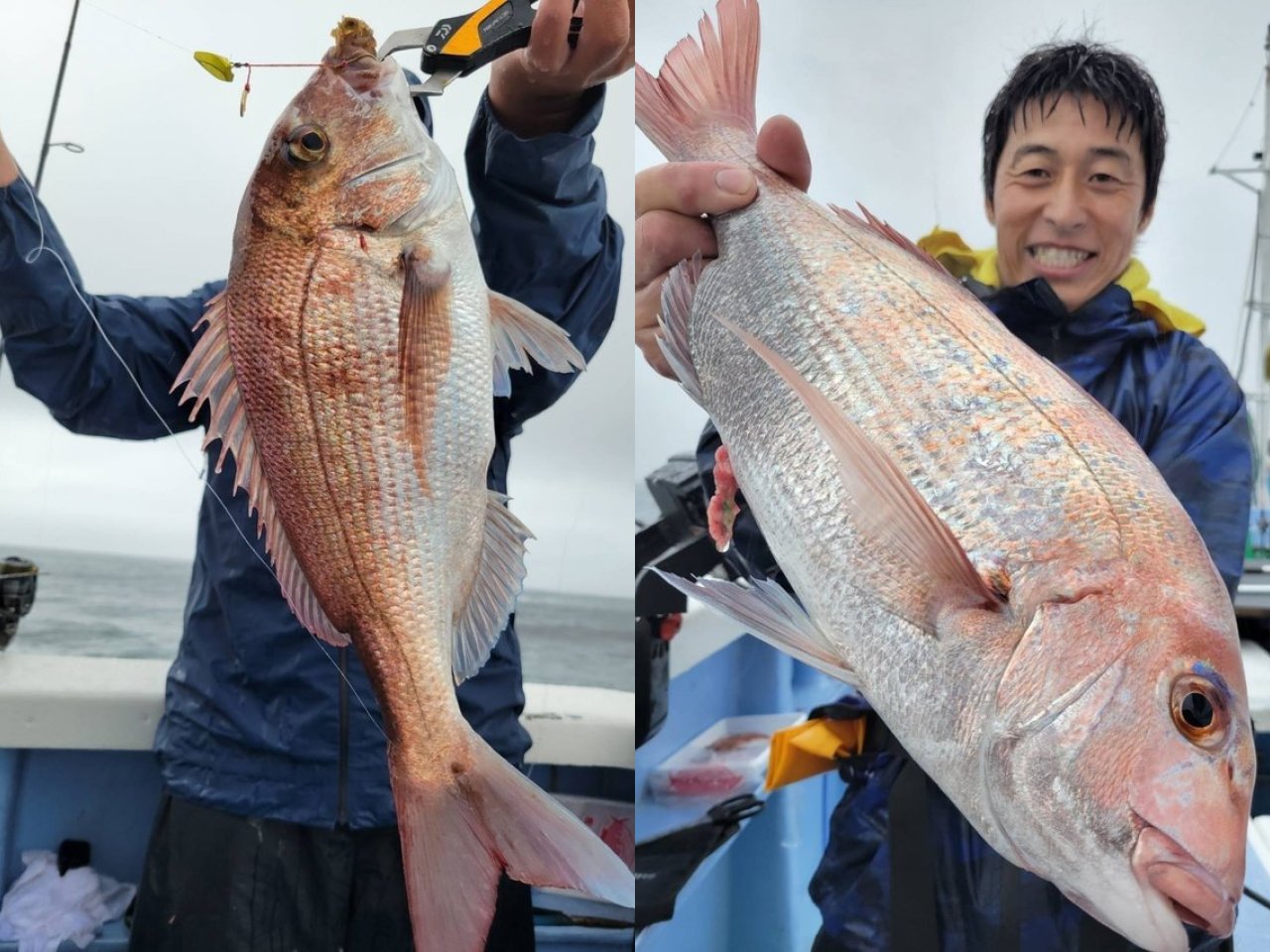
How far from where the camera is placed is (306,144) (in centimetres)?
62

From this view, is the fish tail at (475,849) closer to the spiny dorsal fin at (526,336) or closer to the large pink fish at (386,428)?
the large pink fish at (386,428)

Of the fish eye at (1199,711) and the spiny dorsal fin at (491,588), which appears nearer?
the fish eye at (1199,711)

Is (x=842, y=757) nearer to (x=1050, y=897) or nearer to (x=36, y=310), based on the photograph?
(x=1050, y=897)

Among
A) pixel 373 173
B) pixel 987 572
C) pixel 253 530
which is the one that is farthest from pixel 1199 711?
pixel 253 530

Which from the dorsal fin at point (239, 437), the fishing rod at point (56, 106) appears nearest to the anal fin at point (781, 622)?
the dorsal fin at point (239, 437)

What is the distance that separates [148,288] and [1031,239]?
84 cm

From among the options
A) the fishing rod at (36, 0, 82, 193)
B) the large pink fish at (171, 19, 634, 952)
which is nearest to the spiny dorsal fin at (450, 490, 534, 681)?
the large pink fish at (171, 19, 634, 952)

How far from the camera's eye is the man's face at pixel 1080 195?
694 millimetres

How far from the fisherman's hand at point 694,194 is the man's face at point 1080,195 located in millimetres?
176

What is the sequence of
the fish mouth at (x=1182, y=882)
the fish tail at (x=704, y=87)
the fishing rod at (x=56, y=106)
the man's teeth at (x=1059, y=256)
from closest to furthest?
the fish mouth at (x=1182, y=882) < the man's teeth at (x=1059, y=256) < the fish tail at (x=704, y=87) < the fishing rod at (x=56, y=106)

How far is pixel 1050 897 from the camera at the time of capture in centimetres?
73

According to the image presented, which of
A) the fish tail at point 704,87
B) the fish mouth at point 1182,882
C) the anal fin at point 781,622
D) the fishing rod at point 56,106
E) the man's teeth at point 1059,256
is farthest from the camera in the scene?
the fishing rod at point 56,106

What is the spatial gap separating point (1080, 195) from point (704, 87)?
0.32 m

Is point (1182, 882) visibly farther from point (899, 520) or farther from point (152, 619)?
point (152, 619)
